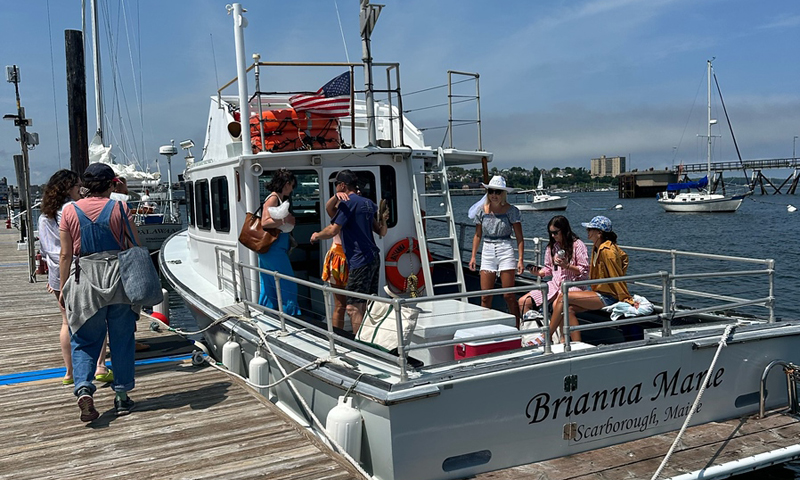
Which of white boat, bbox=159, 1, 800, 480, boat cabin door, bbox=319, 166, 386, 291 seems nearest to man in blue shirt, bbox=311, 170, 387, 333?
white boat, bbox=159, 1, 800, 480

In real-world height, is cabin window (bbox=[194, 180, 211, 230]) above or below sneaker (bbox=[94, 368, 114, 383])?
above

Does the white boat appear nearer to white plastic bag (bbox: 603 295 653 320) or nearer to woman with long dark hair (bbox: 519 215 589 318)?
white plastic bag (bbox: 603 295 653 320)

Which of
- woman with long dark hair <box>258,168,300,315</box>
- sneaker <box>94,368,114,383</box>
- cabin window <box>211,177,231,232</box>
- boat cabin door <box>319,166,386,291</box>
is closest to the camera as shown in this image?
sneaker <box>94,368,114,383</box>

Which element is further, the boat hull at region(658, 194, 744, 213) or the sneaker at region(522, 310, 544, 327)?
the boat hull at region(658, 194, 744, 213)

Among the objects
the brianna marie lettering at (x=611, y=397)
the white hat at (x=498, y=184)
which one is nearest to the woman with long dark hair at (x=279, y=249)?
the white hat at (x=498, y=184)

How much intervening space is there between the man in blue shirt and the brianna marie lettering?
198 centimetres

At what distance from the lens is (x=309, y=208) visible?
8.09 m

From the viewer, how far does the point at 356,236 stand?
238 inches

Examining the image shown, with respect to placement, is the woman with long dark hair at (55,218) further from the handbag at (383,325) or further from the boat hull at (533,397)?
the handbag at (383,325)

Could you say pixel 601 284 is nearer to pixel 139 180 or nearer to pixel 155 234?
pixel 155 234

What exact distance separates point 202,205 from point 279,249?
2757mm

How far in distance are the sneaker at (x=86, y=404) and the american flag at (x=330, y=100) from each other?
3.81 meters

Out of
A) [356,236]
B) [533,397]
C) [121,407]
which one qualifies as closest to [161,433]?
[121,407]

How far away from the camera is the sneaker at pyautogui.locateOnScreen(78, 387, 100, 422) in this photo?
5.01m
